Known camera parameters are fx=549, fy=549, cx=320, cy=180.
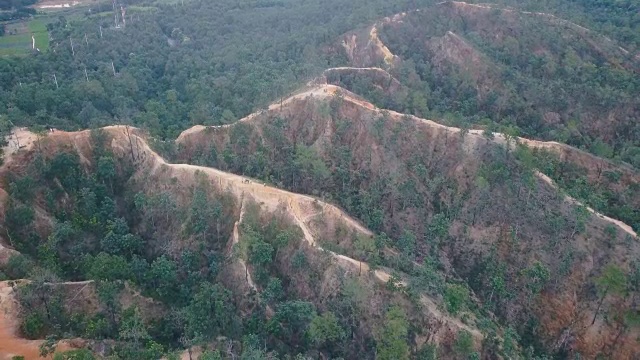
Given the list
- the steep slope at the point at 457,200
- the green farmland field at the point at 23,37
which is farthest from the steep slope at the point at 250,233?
the green farmland field at the point at 23,37

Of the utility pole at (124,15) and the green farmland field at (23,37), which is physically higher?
the utility pole at (124,15)

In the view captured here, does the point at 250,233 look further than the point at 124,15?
No

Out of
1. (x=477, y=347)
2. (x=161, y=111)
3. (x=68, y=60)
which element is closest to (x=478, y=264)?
(x=477, y=347)

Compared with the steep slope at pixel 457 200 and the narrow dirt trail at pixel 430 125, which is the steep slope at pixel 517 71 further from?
the steep slope at pixel 457 200

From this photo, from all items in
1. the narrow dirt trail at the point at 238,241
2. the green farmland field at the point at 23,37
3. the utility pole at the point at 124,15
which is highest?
the utility pole at the point at 124,15

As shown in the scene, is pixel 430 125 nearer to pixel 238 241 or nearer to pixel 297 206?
pixel 297 206

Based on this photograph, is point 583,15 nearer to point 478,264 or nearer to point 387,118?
point 387,118

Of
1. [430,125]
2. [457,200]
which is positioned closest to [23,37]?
[430,125]

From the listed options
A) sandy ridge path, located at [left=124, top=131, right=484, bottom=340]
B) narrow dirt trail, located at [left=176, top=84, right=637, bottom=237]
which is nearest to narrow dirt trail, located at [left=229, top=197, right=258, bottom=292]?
sandy ridge path, located at [left=124, top=131, right=484, bottom=340]
